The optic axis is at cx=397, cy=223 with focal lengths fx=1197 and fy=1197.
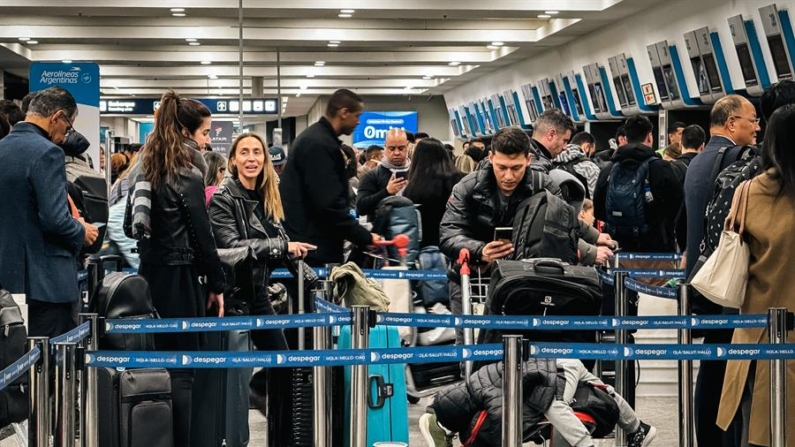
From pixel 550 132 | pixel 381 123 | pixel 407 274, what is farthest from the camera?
pixel 381 123

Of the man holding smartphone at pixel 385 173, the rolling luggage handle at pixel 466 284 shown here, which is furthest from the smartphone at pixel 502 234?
the man holding smartphone at pixel 385 173

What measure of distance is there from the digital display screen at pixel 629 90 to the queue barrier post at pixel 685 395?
12.3 m

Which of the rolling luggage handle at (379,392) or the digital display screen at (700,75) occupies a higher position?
the digital display screen at (700,75)

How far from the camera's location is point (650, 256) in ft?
26.9

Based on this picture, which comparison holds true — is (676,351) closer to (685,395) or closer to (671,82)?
(685,395)

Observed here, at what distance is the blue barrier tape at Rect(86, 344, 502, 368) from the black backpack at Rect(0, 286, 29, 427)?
17.8 inches

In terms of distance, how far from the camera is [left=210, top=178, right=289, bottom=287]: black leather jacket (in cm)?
585

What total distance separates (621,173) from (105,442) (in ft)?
17.7

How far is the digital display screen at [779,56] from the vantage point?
1200 centimetres

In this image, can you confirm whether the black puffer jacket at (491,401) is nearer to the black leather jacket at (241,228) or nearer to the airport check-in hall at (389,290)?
the airport check-in hall at (389,290)

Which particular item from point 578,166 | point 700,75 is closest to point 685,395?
point 578,166

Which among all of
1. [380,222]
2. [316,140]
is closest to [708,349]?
[316,140]

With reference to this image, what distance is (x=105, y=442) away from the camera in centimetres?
448

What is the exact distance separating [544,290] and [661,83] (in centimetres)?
1216
